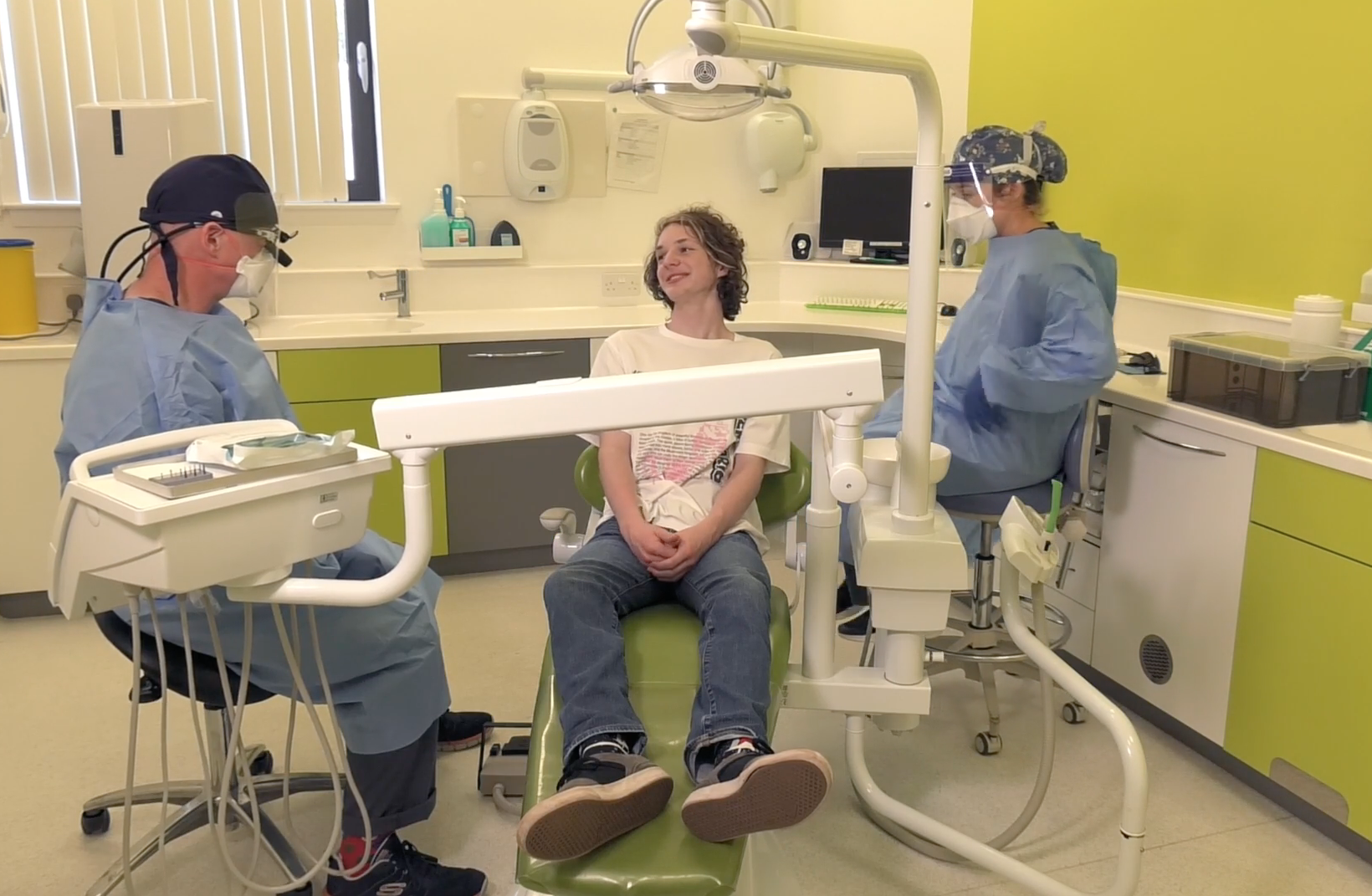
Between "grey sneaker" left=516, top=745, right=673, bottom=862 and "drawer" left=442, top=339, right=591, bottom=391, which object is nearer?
"grey sneaker" left=516, top=745, right=673, bottom=862

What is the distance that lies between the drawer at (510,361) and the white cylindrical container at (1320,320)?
A: 1.93m

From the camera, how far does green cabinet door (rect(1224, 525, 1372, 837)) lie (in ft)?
6.91

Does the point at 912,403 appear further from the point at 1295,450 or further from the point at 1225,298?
the point at 1225,298

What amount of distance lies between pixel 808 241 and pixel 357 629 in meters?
2.70

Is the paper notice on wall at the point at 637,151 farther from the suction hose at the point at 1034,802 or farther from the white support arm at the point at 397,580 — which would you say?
the white support arm at the point at 397,580

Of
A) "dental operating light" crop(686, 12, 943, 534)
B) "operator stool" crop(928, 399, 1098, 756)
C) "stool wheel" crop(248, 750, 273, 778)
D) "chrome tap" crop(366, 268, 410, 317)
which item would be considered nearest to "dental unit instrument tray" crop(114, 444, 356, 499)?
"dental operating light" crop(686, 12, 943, 534)

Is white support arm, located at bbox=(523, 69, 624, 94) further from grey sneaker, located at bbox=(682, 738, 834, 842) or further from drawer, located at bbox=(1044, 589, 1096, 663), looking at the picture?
grey sneaker, located at bbox=(682, 738, 834, 842)

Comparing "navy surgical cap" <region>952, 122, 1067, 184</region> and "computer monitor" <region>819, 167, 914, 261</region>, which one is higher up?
"navy surgical cap" <region>952, 122, 1067, 184</region>

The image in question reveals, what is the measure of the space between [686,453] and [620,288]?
1.90 meters

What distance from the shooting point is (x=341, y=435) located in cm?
153

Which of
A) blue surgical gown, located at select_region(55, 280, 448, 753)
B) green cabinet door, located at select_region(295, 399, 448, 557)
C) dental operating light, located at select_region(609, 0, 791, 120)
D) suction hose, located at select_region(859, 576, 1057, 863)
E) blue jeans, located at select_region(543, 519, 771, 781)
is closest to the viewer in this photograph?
dental operating light, located at select_region(609, 0, 791, 120)

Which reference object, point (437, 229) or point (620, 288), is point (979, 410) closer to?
point (620, 288)

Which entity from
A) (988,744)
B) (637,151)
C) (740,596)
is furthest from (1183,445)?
(637,151)

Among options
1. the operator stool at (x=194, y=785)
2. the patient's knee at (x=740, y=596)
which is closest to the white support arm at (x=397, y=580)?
the operator stool at (x=194, y=785)
